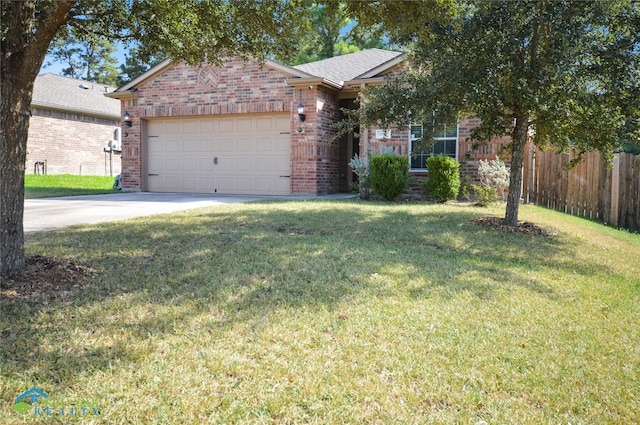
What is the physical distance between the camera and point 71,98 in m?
21.8

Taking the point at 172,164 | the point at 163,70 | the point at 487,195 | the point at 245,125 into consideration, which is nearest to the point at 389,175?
the point at 487,195

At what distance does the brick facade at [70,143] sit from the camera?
20.0 metres

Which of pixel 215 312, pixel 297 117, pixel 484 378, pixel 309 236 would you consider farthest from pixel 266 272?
pixel 297 117

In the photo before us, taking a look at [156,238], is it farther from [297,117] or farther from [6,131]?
[297,117]

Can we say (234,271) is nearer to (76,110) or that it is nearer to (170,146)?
(170,146)

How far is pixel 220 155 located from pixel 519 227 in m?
9.11

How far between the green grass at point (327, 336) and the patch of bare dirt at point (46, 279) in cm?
15

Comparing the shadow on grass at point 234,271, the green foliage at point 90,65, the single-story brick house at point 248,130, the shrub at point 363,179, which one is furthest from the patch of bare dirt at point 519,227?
the green foliage at point 90,65

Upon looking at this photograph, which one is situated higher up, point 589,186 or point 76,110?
point 76,110

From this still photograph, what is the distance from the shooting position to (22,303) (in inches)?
128

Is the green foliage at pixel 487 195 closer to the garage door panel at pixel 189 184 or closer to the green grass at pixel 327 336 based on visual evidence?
the green grass at pixel 327 336

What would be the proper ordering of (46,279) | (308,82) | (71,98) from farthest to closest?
(71,98) → (308,82) → (46,279)

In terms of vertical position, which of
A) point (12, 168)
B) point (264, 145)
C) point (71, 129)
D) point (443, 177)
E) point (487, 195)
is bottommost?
point (487, 195)

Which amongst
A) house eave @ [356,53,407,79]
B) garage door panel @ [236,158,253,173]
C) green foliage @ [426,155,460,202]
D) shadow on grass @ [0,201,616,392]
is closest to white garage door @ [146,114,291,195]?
garage door panel @ [236,158,253,173]
